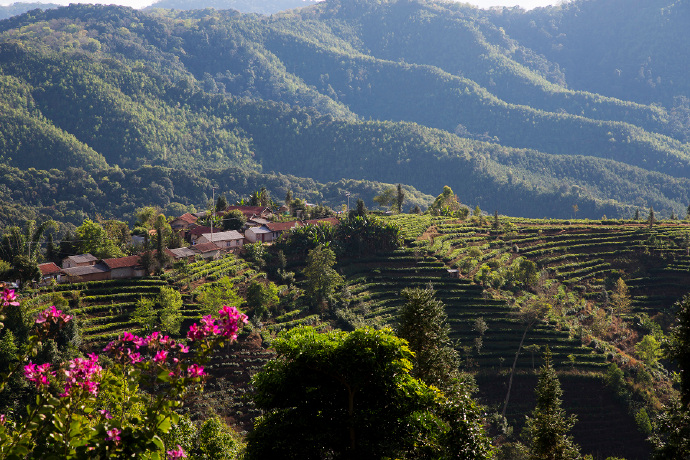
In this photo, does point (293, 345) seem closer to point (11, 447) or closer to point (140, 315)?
point (11, 447)

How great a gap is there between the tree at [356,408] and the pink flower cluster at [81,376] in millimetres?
11385

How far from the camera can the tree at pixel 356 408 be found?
Result: 2134 centimetres

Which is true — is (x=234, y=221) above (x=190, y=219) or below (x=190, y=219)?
above

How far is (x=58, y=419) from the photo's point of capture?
9.15 meters

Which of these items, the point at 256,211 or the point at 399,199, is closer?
the point at 256,211

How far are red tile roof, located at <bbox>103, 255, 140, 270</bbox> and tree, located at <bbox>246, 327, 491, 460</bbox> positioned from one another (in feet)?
158

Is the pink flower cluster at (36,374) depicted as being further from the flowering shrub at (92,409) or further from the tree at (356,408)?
the tree at (356,408)

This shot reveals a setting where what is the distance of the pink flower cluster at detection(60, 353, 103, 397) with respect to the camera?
10344 mm

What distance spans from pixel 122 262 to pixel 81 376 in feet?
195

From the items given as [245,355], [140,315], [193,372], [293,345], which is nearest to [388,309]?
[245,355]

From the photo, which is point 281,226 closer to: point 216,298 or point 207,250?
point 207,250

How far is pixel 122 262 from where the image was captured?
66.8 metres

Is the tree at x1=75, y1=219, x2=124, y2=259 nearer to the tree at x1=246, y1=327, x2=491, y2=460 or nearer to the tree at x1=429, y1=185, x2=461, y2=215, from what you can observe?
the tree at x1=246, y1=327, x2=491, y2=460

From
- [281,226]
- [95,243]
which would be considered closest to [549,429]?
[95,243]
